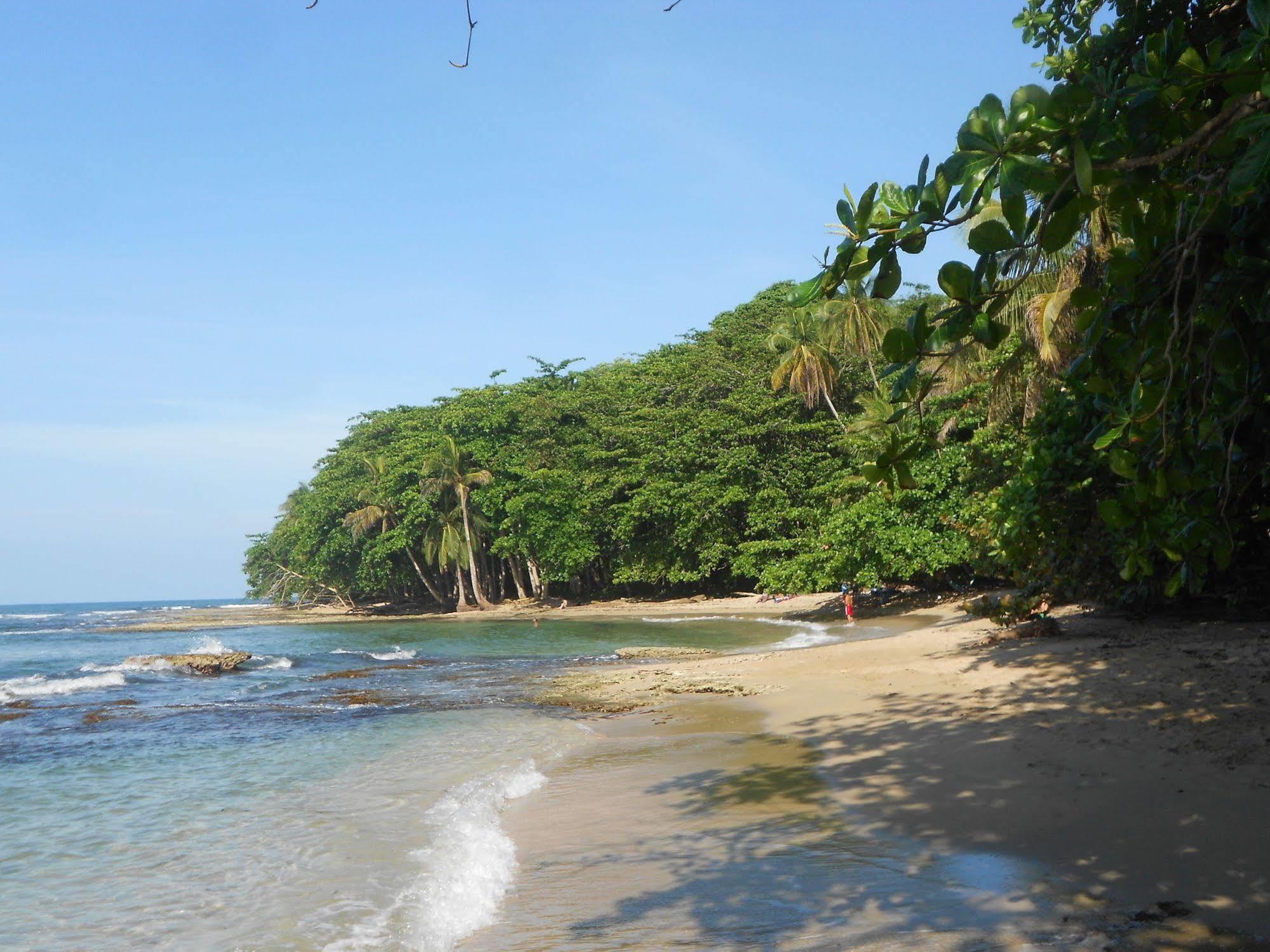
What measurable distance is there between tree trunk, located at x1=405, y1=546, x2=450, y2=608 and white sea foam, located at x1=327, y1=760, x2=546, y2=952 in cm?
3899

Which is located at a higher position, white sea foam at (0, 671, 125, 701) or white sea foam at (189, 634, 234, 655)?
white sea foam at (0, 671, 125, 701)

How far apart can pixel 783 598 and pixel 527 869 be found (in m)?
29.6

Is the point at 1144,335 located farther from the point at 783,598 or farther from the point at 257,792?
the point at 783,598

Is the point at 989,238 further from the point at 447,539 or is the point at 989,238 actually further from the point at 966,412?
the point at 447,539

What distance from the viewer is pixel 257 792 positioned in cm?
802

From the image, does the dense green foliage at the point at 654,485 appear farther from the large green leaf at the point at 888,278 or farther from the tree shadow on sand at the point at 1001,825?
the large green leaf at the point at 888,278

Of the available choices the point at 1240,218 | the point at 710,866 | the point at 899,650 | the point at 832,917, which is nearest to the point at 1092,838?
the point at 832,917

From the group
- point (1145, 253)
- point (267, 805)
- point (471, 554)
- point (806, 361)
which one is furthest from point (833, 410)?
point (1145, 253)

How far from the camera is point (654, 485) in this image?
109ft

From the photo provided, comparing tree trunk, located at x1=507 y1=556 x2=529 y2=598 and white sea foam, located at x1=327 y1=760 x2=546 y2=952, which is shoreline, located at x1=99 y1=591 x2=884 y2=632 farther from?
white sea foam, located at x1=327 y1=760 x2=546 y2=952

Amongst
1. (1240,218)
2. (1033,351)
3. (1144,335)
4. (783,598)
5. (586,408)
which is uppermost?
(586,408)

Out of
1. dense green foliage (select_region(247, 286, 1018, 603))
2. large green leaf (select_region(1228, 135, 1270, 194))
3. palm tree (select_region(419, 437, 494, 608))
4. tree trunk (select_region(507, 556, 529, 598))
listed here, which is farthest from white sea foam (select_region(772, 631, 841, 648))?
tree trunk (select_region(507, 556, 529, 598))

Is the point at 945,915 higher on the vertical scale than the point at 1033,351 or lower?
lower

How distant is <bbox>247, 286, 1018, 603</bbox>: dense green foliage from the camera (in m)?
22.3
